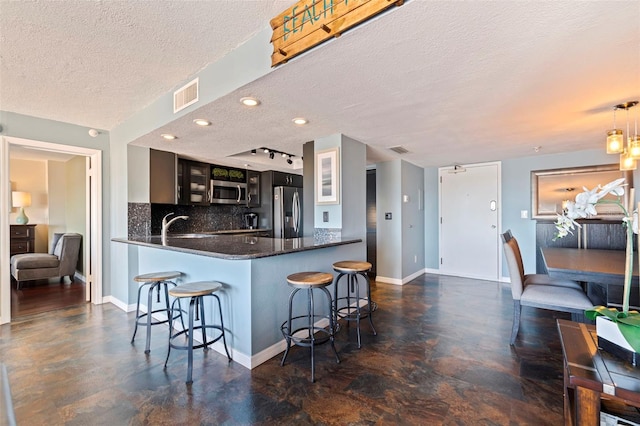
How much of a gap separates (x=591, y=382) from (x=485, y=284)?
4019 mm

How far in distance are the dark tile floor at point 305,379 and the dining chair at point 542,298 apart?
0.32 m

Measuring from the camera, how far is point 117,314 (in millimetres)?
3307

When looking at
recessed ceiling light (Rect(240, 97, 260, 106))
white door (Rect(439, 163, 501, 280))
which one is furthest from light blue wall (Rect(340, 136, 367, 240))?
white door (Rect(439, 163, 501, 280))

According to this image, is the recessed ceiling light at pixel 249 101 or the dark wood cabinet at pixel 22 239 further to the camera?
the dark wood cabinet at pixel 22 239

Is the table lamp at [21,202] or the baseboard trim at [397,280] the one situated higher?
the table lamp at [21,202]

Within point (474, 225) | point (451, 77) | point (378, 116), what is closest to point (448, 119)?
point (378, 116)

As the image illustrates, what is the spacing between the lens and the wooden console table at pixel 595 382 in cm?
97

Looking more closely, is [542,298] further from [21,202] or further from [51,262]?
[21,202]

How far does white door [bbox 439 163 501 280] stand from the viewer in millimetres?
4824

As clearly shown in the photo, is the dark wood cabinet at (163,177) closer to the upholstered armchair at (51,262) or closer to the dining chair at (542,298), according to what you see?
the upholstered armchair at (51,262)

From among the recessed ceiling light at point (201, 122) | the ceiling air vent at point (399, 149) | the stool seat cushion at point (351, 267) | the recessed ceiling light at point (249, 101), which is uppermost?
the ceiling air vent at point (399, 149)

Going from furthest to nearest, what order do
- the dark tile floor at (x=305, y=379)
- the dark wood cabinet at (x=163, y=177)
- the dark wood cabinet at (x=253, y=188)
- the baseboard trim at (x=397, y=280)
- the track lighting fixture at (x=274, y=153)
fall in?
the dark wood cabinet at (x=253, y=188) → the baseboard trim at (x=397, y=280) → the track lighting fixture at (x=274, y=153) → the dark wood cabinet at (x=163, y=177) → the dark tile floor at (x=305, y=379)

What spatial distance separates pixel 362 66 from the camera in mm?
1733

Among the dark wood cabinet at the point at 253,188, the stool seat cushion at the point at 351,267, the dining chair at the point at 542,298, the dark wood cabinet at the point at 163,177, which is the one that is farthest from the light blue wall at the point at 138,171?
the dining chair at the point at 542,298
